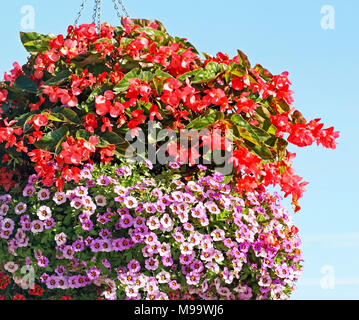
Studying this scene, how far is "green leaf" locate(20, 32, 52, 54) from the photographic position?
492 cm

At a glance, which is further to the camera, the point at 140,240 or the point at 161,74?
the point at 161,74

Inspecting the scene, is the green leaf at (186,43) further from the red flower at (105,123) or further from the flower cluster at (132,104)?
the red flower at (105,123)

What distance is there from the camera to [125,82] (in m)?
4.29

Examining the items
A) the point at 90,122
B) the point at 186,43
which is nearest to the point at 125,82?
the point at 90,122

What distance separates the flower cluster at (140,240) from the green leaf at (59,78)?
0.79m

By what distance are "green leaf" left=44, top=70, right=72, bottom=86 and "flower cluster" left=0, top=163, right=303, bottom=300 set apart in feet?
2.59

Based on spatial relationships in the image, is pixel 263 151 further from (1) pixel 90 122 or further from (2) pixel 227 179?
(1) pixel 90 122

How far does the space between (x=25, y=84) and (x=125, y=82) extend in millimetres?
1142

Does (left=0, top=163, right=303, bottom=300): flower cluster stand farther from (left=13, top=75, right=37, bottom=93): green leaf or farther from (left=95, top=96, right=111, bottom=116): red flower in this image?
(left=13, top=75, right=37, bottom=93): green leaf

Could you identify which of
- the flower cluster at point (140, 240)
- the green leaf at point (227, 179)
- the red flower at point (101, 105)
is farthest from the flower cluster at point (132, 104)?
the flower cluster at point (140, 240)

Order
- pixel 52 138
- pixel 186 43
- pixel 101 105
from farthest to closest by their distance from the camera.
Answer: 1. pixel 186 43
2. pixel 52 138
3. pixel 101 105

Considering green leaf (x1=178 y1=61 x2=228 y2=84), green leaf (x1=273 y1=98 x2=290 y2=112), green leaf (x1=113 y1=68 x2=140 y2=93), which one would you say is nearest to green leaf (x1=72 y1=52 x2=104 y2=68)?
green leaf (x1=113 y1=68 x2=140 y2=93)

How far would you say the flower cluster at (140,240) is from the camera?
13.0 feet
